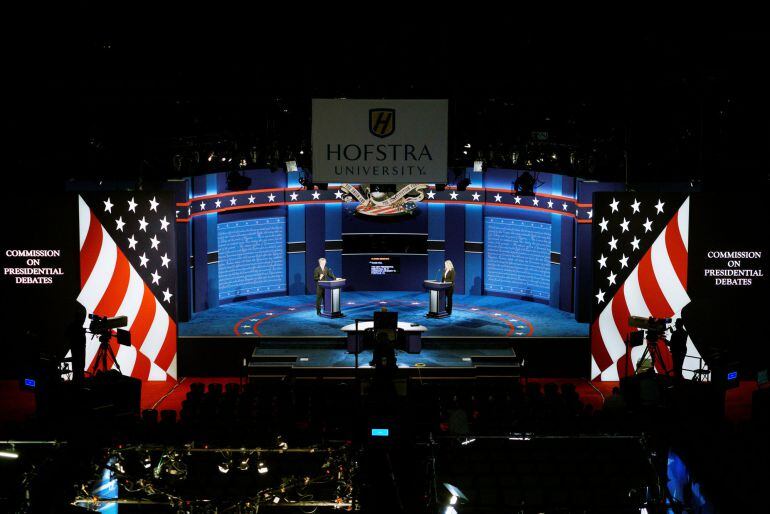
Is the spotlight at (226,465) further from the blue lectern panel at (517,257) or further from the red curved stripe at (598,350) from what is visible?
the blue lectern panel at (517,257)

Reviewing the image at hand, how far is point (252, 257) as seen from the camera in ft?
62.7

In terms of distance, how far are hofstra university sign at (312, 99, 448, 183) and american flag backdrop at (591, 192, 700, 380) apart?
4.60 metres

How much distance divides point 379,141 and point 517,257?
9.74m

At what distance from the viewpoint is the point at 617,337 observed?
1396 centimetres

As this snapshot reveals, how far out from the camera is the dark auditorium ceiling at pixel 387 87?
10.1 metres

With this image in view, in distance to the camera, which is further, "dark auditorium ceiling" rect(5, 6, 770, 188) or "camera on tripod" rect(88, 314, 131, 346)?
"camera on tripod" rect(88, 314, 131, 346)

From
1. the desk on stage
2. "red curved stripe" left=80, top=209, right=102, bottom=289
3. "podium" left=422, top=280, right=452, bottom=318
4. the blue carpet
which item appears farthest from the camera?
"podium" left=422, top=280, right=452, bottom=318

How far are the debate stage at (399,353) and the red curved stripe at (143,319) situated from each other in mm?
1258

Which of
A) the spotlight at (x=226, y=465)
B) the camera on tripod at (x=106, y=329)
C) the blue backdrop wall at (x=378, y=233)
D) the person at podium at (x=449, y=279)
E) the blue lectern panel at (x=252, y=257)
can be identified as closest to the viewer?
the spotlight at (x=226, y=465)

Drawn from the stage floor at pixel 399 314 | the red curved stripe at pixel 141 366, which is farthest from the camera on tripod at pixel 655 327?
the red curved stripe at pixel 141 366

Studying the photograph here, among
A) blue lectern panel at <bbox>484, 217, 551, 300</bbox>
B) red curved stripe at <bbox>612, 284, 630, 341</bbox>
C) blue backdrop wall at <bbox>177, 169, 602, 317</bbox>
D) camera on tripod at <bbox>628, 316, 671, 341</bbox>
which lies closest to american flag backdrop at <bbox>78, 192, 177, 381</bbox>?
blue backdrop wall at <bbox>177, 169, 602, 317</bbox>

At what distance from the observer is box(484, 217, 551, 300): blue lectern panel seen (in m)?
18.8

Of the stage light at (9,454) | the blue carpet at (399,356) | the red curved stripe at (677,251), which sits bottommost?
the blue carpet at (399,356)

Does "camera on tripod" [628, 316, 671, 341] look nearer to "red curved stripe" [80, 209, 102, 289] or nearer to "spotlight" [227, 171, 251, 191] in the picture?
"spotlight" [227, 171, 251, 191]
